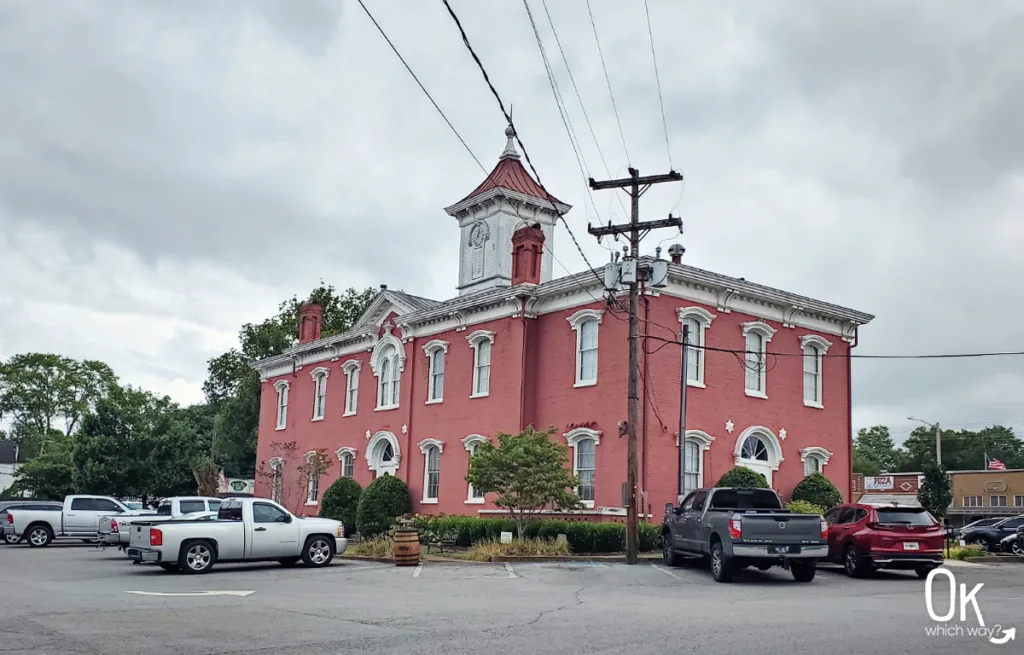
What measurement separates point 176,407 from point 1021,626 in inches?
3051

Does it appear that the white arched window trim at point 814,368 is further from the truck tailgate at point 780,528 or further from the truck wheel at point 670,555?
the truck tailgate at point 780,528

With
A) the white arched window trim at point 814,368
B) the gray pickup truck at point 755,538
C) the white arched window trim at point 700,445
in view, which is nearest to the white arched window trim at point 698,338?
the white arched window trim at point 700,445

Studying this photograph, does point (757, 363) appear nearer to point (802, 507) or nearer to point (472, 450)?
point (802, 507)

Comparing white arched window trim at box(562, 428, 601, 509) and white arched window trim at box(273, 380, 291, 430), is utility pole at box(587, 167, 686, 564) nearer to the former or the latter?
white arched window trim at box(562, 428, 601, 509)

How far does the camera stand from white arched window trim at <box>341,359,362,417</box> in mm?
42194

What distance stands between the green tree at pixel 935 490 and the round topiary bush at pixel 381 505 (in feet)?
64.6

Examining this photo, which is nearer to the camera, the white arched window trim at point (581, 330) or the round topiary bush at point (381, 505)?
the white arched window trim at point (581, 330)

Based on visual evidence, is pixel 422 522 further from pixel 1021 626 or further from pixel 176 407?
pixel 176 407

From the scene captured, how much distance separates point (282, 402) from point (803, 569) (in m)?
33.1

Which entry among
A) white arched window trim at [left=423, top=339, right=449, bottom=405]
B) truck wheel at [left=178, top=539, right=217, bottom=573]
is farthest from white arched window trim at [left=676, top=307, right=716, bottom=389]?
truck wheel at [left=178, top=539, right=217, bottom=573]

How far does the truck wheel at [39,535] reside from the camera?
103 feet

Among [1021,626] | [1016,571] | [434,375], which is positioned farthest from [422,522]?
[1021,626]

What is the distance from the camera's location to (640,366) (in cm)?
2919

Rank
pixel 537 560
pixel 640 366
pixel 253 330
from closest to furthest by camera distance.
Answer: pixel 537 560 → pixel 640 366 → pixel 253 330
